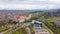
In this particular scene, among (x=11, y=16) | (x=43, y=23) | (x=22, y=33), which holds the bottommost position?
(x=22, y=33)

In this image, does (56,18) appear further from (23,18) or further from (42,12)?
(23,18)

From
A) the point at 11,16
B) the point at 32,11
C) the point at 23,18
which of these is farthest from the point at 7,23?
the point at 32,11

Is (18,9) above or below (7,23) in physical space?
above

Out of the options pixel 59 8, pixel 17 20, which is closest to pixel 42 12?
pixel 59 8

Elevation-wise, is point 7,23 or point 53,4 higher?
point 53,4

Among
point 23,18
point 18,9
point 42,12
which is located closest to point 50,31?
point 42,12

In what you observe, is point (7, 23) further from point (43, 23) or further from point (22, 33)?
point (43, 23)

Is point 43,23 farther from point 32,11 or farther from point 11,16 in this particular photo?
point 11,16

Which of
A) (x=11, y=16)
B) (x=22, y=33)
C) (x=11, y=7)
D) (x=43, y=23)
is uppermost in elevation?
(x=11, y=7)
